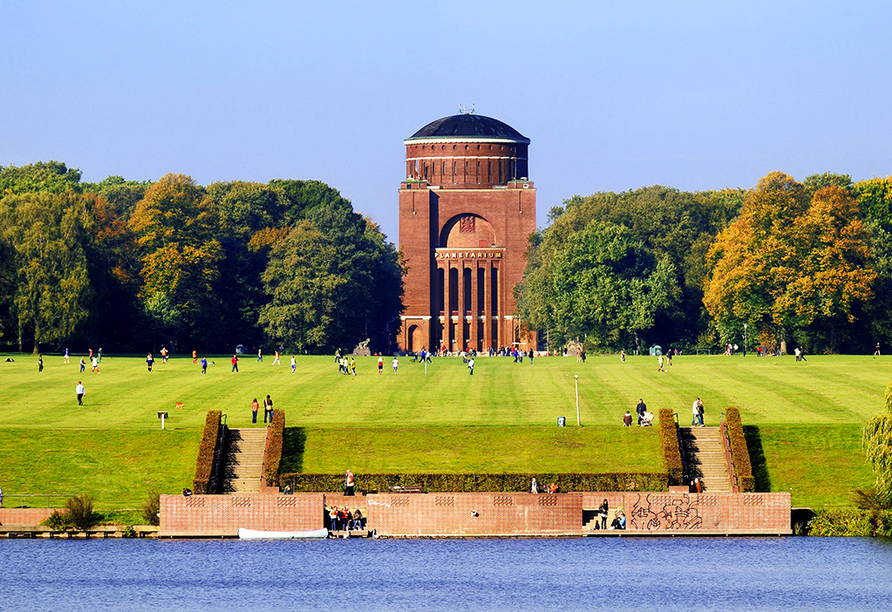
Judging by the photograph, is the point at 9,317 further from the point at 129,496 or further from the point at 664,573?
the point at 664,573

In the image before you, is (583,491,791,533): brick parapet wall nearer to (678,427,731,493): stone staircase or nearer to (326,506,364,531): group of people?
(678,427,731,493): stone staircase

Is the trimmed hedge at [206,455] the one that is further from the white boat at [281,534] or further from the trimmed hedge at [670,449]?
the trimmed hedge at [670,449]

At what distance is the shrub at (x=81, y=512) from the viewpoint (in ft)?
160

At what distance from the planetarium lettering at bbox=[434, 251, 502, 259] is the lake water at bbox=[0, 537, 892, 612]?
3749 inches

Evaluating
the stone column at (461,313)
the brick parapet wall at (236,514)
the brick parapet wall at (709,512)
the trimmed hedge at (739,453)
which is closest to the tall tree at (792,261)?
the trimmed hedge at (739,453)

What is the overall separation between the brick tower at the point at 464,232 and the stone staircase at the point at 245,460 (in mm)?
83904

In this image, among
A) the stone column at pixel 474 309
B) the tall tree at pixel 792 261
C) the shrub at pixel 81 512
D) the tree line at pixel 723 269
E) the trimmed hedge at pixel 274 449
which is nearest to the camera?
the shrub at pixel 81 512

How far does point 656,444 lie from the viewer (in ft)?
186

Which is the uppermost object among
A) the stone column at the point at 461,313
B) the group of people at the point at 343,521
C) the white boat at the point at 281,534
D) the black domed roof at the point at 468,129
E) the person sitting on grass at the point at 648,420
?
the black domed roof at the point at 468,129

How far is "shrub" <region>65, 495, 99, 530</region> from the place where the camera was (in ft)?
160

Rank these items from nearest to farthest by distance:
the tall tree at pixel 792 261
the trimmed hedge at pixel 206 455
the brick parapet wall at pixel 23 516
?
the brick parapet wall at pixel 23 516, the trimmed hedge at pixel 206 455, the tall tree at pixel 792 261

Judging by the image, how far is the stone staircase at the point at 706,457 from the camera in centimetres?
5394

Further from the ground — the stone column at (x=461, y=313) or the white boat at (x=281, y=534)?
the stone column at (x=461, y=313)

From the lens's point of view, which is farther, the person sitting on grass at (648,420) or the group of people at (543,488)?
the person sitting on grass at (648,420)
